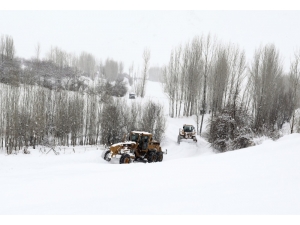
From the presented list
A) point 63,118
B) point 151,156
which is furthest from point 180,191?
point 63,118

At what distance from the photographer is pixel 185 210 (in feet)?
14.3

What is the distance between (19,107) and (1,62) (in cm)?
1486

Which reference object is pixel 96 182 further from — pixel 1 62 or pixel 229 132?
pixel 1 62

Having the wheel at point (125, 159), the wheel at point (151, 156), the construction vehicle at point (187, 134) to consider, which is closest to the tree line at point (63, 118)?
the construction vehicle at point (187, 134)

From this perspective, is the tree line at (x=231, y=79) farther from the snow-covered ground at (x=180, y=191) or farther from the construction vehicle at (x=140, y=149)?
the snow-covered ground at (x=180, y=191)

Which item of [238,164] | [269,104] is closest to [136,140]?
[238,164]

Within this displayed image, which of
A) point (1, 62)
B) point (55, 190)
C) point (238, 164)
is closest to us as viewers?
point (55, 190)

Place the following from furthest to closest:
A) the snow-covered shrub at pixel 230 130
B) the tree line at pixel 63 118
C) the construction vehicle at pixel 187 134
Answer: the construction vehicle at pixel 187 134 → the snow-covered shrub at pixel 230 130 → the tree line at pixel 63 118

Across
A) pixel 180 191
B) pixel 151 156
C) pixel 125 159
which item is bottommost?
pixel 151 156

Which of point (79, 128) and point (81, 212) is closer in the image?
point (81, 212)

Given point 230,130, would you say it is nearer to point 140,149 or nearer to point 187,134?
point 187,134

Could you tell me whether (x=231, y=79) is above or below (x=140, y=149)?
above

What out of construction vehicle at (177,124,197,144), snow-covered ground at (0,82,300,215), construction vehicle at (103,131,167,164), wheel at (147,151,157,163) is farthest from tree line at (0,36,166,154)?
snow-covered ground at (0,82,300,215)

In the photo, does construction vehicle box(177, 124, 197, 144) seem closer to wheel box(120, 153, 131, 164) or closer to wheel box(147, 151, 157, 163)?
wheel box(147, 151, 157, 163)
